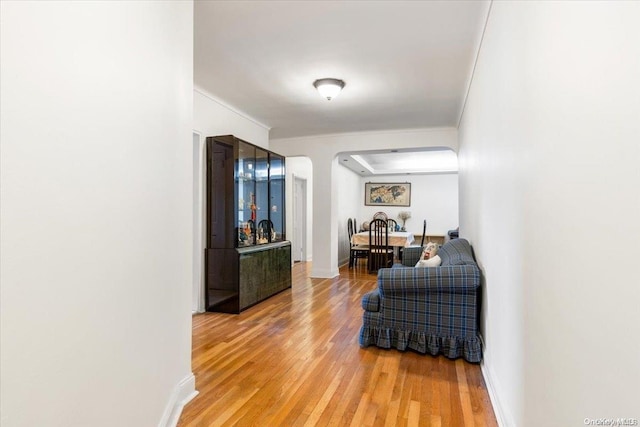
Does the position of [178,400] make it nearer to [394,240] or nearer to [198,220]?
[198,220]

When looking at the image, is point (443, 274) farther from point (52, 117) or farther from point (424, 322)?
point (52, 117)

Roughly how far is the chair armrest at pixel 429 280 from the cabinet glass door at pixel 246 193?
2.07 metres

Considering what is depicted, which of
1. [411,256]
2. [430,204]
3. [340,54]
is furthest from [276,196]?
[430,204]

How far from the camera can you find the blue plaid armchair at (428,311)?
2.85 m

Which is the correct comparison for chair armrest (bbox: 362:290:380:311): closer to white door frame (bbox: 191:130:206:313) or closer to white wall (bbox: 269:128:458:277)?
white door frame (bbox: 191:130:206:313)

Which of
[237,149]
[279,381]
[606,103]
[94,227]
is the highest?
[237,149]

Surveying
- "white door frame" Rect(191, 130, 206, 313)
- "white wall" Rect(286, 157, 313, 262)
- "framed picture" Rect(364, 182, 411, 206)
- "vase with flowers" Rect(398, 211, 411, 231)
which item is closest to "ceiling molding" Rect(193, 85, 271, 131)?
"white door frame" Rect(191, 130, 206, 313)

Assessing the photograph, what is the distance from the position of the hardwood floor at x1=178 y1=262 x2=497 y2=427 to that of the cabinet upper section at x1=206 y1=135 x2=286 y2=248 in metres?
1.07

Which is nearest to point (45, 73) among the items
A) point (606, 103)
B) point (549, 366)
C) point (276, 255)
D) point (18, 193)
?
point (18, 193)

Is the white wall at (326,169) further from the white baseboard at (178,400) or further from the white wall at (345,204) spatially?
the white baseboard at (178,400)

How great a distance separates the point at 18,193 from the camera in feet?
2.96

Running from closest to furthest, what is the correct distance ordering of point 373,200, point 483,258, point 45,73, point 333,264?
point 45,73 < point 483,258 < point 333,264 < point 373,200

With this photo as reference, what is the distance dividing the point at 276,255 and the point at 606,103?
4636 millimetres

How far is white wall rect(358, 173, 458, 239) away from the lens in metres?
10.5
